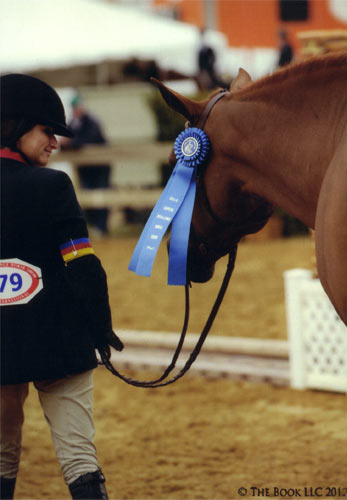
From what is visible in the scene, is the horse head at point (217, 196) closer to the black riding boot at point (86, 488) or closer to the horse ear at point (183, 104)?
the horse ear at point (183, 104)

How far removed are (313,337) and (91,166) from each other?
8.21 m

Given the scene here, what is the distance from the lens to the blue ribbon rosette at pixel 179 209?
2.44 meters

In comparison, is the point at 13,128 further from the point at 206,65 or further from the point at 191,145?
the point at 206,65

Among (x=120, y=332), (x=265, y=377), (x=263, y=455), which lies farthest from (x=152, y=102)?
(x=263, y=455)

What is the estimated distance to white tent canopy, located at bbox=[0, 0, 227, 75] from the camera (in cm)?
1154

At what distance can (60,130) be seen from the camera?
2.55 m

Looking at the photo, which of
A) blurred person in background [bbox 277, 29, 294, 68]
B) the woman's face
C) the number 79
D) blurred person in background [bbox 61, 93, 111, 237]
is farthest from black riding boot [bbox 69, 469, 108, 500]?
blurred person in background [bbox 61, 93, 111, 237]

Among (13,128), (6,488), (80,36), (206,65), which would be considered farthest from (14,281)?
(80,36)

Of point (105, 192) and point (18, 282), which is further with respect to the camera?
point (105, 192)

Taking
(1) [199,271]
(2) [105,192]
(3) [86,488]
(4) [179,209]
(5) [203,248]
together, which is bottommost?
(2) [105,192]

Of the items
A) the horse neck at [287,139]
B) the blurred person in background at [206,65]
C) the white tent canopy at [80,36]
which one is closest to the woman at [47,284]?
the horse neck at [287,139]

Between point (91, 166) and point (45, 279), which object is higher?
point (45, 279)

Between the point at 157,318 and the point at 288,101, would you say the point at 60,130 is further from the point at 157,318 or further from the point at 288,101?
the point at 157,318

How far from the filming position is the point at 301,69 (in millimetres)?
2270
